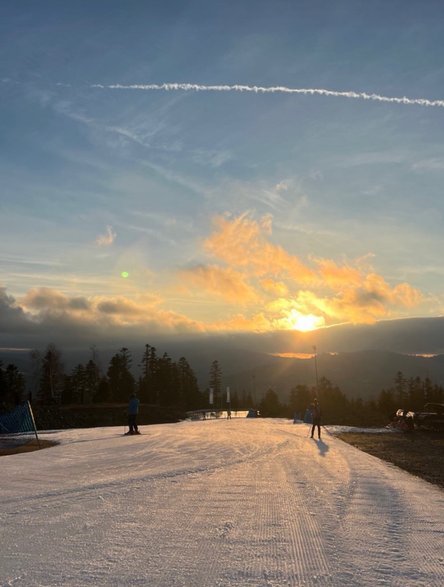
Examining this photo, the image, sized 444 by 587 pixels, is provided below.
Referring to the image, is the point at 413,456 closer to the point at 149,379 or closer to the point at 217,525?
the point at 217,525

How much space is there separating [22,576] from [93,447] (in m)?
15.8

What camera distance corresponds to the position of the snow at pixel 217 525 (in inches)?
233

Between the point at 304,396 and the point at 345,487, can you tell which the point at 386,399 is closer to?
the point at 304,396

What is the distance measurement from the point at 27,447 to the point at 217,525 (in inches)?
664

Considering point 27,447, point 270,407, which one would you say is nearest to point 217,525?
point 27,447

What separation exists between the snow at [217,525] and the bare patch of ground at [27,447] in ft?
20.2

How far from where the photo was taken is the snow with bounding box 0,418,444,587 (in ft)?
19.4

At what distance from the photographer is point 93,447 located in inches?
827

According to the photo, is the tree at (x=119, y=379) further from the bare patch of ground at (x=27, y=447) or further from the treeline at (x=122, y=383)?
the bare patch of ground at (x=27, y=447)

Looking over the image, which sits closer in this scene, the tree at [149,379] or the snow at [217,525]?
the snow at [217,525]

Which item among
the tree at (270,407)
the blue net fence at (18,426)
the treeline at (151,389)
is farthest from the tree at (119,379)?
the blue net fence at (18,426)

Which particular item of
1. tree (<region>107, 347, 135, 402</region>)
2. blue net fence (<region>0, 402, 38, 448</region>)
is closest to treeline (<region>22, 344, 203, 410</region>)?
tree (<region>107, 347, 135, 402</region>)

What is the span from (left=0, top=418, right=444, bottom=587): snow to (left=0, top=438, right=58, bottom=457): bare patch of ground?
615 cm

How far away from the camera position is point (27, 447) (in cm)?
2264
